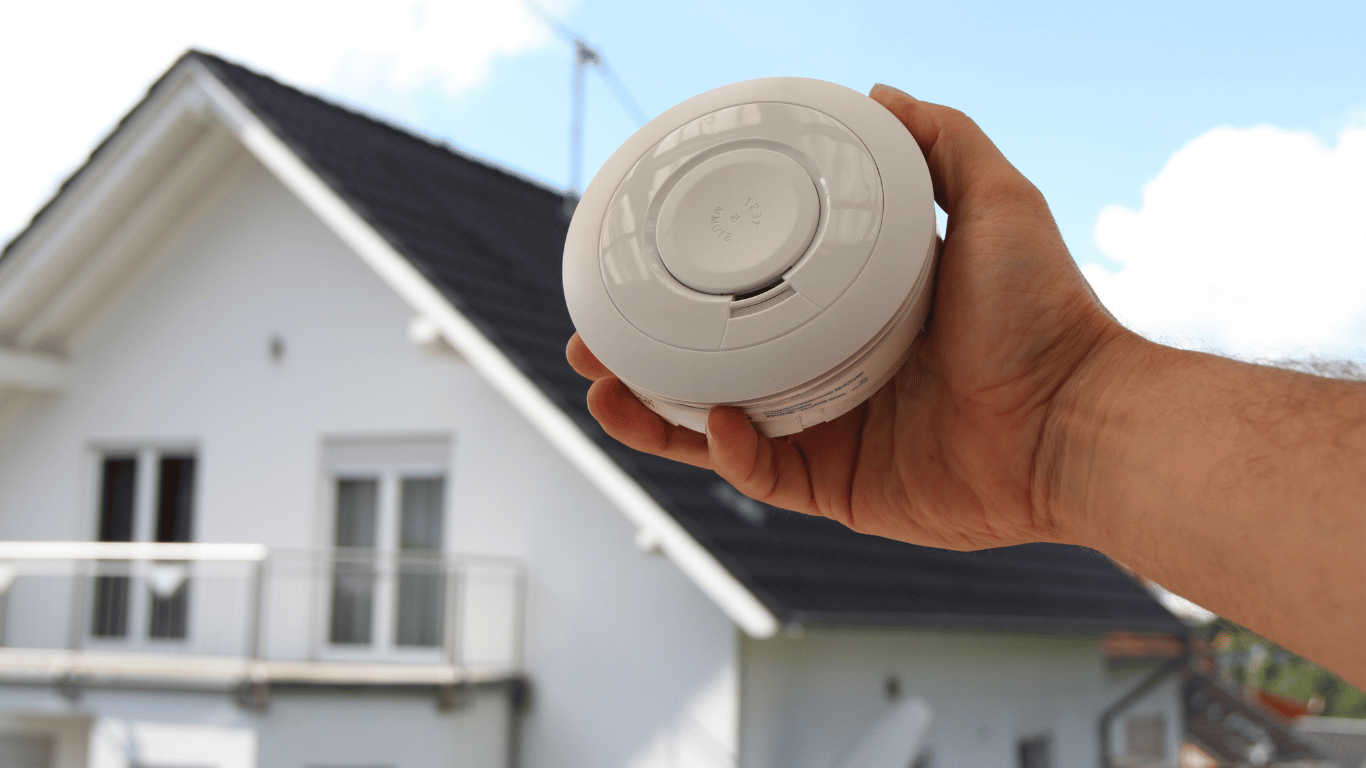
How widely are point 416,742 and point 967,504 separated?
6199 mm

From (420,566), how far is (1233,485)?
760cm

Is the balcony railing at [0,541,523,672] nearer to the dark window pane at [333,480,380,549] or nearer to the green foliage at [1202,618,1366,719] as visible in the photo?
the dark window pane at [333,480,380,549]

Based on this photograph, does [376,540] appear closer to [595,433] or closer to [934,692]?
[595,433]

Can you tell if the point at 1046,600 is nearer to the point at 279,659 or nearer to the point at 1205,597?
the point at 279,659

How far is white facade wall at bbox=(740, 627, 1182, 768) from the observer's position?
271 inches

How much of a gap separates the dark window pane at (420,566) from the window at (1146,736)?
8.86m

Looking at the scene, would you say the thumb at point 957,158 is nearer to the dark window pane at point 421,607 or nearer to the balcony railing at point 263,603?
the balcony railing at point 263,603

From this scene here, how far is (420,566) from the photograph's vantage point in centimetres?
811

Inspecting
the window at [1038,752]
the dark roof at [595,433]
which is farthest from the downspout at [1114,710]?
the window at [1038,752]

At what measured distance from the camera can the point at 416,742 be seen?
7000 millimetres

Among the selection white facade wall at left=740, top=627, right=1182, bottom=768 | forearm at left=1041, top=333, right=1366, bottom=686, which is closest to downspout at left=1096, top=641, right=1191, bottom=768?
white facade wall at left=740, top=627, right=1182, bottom=768

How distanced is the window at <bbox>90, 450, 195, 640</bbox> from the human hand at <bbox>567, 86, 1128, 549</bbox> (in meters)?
8.20

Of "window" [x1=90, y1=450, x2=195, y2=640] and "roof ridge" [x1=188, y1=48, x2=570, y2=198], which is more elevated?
"roof ridge" [x1=188, y1=48, x2=570, y2=198]

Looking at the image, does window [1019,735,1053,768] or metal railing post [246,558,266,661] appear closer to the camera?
metal railing post [246,558,266,661]
